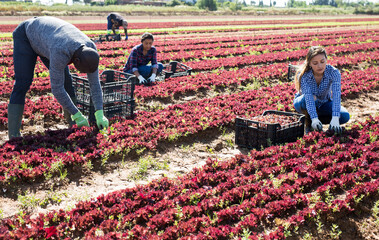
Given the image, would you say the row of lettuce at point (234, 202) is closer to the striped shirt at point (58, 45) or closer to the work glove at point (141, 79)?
the striped shirt at point (58, 45)

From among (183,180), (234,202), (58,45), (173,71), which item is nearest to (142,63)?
(173,71)

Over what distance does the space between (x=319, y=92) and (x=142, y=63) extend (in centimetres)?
479

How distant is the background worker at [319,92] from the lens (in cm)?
610

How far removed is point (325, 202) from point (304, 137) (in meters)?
1.88

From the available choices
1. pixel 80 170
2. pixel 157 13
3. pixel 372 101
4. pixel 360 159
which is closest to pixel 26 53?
pixel 80 170

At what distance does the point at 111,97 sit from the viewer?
7105 millimetres

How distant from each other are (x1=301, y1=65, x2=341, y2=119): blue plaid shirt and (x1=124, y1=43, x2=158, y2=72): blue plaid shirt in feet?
14.1

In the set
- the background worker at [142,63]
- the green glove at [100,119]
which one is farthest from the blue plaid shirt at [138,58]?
the green glove at [100,119]

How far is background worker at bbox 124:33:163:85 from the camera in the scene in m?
9.36

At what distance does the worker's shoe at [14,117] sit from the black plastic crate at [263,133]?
135 inches

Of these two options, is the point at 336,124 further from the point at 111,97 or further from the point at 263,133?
the point at 111,97

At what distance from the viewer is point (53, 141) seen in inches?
234

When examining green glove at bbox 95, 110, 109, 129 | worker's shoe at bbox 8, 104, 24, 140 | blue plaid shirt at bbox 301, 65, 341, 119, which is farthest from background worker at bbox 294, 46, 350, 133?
worker's shoe at bbox 8, 104, 24, 140

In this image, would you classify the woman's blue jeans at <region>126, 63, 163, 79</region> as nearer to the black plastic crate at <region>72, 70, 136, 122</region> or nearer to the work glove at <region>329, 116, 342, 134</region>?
the black plastic crate at <region>72, 70, 136, 122</region>
